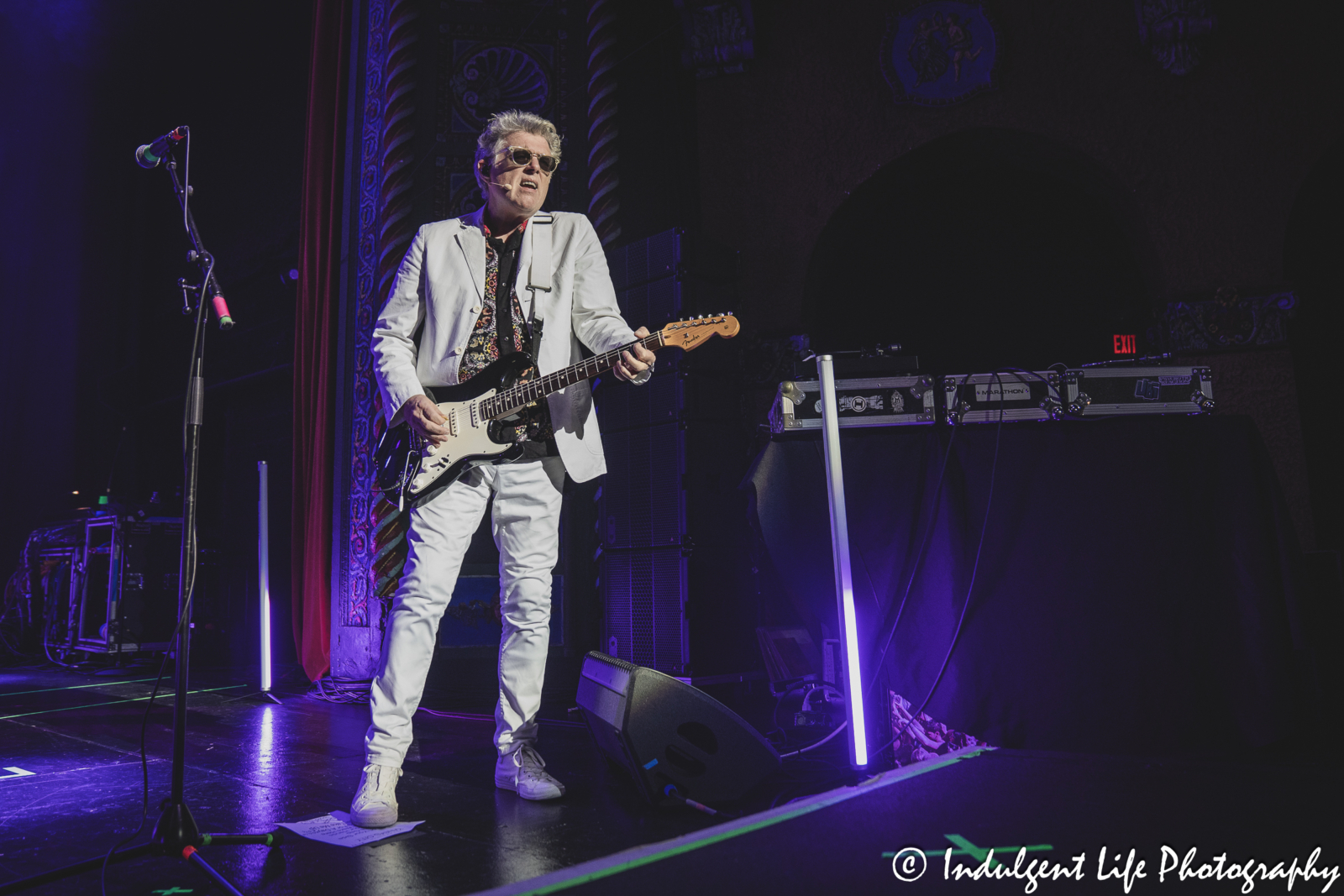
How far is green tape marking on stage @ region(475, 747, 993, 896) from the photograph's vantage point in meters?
1.12

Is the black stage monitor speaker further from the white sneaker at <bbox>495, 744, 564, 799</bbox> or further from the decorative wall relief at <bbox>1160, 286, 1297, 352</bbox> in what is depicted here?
the decorative wall relief at <bbox>1160, 286, 1297, 352</bbox>

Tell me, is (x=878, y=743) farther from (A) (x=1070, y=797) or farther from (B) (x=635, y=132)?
(B) (x=635, y=132)

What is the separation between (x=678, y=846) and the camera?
52.7 inches

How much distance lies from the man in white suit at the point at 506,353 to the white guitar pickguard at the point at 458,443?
0.16 feet

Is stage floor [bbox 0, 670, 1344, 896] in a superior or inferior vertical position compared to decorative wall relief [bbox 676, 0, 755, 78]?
inferior

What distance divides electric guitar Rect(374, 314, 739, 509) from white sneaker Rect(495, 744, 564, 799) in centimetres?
75

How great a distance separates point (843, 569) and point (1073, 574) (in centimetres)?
67

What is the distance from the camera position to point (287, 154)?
7.07m

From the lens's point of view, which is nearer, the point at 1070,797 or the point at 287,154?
the point at 1070,797

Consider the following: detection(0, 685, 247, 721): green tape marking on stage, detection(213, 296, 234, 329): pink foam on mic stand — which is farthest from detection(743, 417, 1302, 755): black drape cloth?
detection(0, 685, 247, 721): green tape marking on stage

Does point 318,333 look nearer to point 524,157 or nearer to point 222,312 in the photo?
point 524,157

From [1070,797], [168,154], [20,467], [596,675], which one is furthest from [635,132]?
[20,467]

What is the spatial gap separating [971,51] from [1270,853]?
4.65 m

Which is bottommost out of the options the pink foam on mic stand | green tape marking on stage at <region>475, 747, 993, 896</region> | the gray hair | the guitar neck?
green tape marking on stage at <region>475, 747, 993, 896</region>
